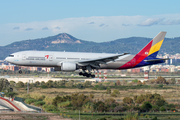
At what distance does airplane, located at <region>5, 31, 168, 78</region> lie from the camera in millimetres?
42438

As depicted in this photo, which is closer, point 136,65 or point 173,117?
point 173,117

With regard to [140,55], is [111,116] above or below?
below

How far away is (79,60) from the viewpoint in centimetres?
4416

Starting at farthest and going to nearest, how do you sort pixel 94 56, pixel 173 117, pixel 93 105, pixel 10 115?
pixel 94 56 → pixel 93 105 → pixel 173 117 → pixel 10 115

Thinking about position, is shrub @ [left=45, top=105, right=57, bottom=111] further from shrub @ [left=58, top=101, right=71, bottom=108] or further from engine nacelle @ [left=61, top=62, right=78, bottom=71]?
engine nacelle @ [left=61, top=62, right=78, bottom=71]

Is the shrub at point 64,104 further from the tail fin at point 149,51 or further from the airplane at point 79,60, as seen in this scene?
the tail fin at point 149,51

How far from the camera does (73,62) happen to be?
4394cm

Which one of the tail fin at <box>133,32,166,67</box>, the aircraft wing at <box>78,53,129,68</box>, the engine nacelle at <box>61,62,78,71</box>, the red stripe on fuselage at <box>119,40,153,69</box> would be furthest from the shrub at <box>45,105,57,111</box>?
the tail fin at <box>133,32,166,67</box>

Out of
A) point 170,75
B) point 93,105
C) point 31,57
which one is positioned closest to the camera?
point 93,105

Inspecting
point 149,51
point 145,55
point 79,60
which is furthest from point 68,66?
point 149,51

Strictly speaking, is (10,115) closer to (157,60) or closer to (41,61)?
(41,61)

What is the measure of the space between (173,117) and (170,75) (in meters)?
71.0

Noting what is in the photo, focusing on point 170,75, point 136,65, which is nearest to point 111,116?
point 136,65

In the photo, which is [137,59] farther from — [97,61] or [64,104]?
[64,104]
